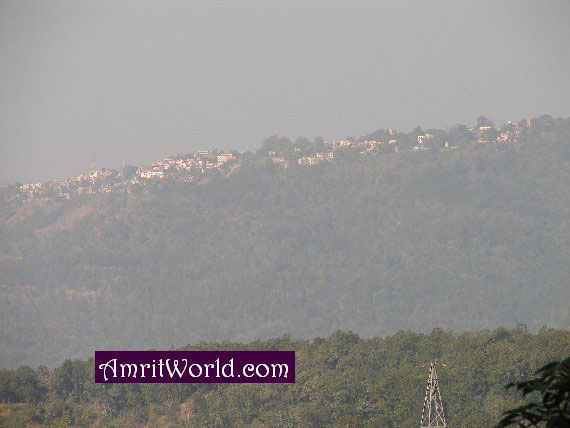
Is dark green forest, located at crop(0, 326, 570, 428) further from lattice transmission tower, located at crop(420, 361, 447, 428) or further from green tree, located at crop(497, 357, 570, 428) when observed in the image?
green tree, located at crop(497, 357, 570, 428)

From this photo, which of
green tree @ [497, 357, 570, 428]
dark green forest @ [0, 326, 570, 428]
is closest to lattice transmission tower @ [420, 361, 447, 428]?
dark green forest @ [0, 326, 570, 428]

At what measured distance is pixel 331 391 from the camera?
75.6m

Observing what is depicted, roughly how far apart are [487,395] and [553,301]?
103383mm

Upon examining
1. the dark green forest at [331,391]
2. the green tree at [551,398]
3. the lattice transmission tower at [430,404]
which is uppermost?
the dark green forest at [331,391]

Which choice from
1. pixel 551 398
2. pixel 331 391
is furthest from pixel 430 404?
pixel 551 398

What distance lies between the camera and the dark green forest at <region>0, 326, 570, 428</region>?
69.1 m

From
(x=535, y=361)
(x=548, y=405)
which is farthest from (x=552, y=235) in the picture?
(x=548, y=405)

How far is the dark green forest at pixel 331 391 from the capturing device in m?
69.1

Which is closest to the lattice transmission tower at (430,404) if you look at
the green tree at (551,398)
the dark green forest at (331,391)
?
the dark green forest at (331,391)

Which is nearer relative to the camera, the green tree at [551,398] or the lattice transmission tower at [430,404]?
the green tree at [551,398]

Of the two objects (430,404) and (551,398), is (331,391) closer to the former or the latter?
(430,404)

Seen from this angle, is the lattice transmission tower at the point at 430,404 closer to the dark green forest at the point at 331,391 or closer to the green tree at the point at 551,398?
the dark green forest at the point at 331,391

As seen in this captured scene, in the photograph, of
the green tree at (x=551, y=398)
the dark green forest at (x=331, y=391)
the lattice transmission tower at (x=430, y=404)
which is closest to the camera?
the green tree at (x=551, y=398)

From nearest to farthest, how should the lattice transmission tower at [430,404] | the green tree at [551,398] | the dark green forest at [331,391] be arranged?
the green tree at [551,398], the lattice transmission tower at [430,404], the dark green forest at [331,391]
